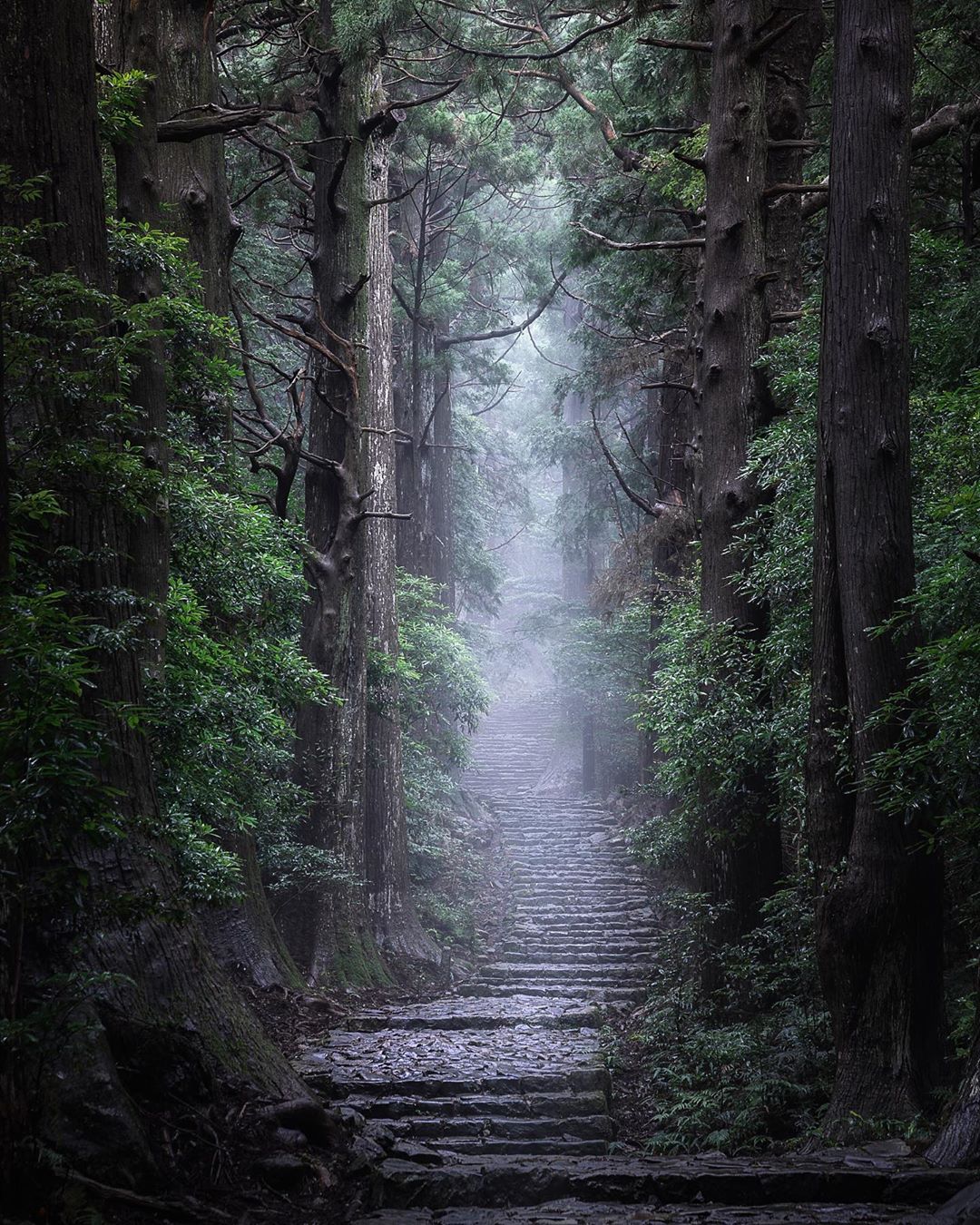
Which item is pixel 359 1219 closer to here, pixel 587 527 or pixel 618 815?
pixel 618 815

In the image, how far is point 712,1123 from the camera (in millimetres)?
6500

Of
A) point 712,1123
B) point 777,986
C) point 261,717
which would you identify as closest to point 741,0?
point 261,717

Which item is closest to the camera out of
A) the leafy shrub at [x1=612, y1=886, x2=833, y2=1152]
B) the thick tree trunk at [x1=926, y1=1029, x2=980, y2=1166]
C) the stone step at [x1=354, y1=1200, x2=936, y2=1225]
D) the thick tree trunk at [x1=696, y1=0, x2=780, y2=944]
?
the stone step at [x1=354, y1=1200, x2=936, y2=1225]

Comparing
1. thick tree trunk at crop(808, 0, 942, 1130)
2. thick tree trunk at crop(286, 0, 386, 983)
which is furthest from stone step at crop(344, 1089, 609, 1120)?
thick tree trunk at crop(286, 0, 386, 983)

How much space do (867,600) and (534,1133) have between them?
3.50 meters

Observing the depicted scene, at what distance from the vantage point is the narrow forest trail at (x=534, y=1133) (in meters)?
4.05

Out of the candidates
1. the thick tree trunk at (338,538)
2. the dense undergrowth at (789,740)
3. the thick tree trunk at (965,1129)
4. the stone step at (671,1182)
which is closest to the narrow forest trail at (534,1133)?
the stone step at (671,1182)

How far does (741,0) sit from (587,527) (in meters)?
17.5

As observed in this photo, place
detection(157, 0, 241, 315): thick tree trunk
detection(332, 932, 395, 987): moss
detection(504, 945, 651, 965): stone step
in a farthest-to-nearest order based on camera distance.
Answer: detection(504, 945, 651, 965): stone step < detection(332, 932, 395, 987): moss < detection(157, 0, 241, 315): thick tree trunk

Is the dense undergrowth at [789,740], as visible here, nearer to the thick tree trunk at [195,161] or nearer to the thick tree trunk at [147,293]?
the thick tree trunk at [147,293]

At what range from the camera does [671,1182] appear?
4.37 meters

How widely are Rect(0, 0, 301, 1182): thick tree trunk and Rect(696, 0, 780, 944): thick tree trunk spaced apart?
5.33m

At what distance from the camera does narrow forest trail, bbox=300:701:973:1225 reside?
4055mm

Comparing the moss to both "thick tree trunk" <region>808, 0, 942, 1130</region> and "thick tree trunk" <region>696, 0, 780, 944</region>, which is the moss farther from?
"thick tree trunk" <region>808, 0, 942, 1130</region>
